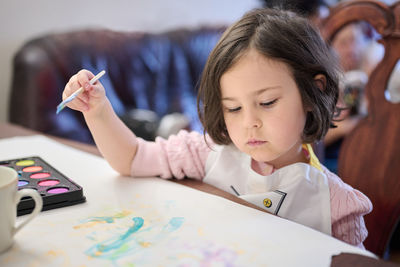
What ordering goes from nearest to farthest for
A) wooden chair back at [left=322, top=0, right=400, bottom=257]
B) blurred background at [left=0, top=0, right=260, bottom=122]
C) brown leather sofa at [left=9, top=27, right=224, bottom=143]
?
wooden chair back at [left=322, top=0, right=400, bottom=257]
brown leather sofa at [left=9, top=27, right=224, bottom=143]
blurred background at [left=0, top=0, right=260, bottom=122]

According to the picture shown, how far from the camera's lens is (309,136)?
0.79m

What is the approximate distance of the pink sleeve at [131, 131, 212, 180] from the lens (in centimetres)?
78

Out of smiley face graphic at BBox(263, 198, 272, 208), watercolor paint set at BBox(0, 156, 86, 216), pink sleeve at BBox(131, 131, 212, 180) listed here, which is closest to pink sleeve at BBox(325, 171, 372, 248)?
smiley face graphic at BBox(263, 198, 272, 208)

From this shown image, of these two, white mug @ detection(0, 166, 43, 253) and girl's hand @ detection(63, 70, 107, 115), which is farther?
girl's hand @ detection(63, 70, 107, 115)

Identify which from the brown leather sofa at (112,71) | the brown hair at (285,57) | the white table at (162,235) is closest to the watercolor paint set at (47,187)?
the white table at (162,235)

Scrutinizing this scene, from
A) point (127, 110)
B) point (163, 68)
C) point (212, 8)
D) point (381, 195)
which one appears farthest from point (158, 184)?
point (212, 8)

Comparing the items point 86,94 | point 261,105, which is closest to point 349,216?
point 261,105

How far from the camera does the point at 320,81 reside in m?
0.76

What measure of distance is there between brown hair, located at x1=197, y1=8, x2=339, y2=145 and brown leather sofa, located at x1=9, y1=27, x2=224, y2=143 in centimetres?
55

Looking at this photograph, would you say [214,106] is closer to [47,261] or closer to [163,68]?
[47,261]

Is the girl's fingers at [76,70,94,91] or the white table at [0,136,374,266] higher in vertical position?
the girl's fingers at [76,70,94,91]

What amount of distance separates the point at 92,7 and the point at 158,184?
164 centimetres

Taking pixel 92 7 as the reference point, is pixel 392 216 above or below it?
below

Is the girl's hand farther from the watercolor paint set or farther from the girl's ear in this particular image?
the girl's ear
